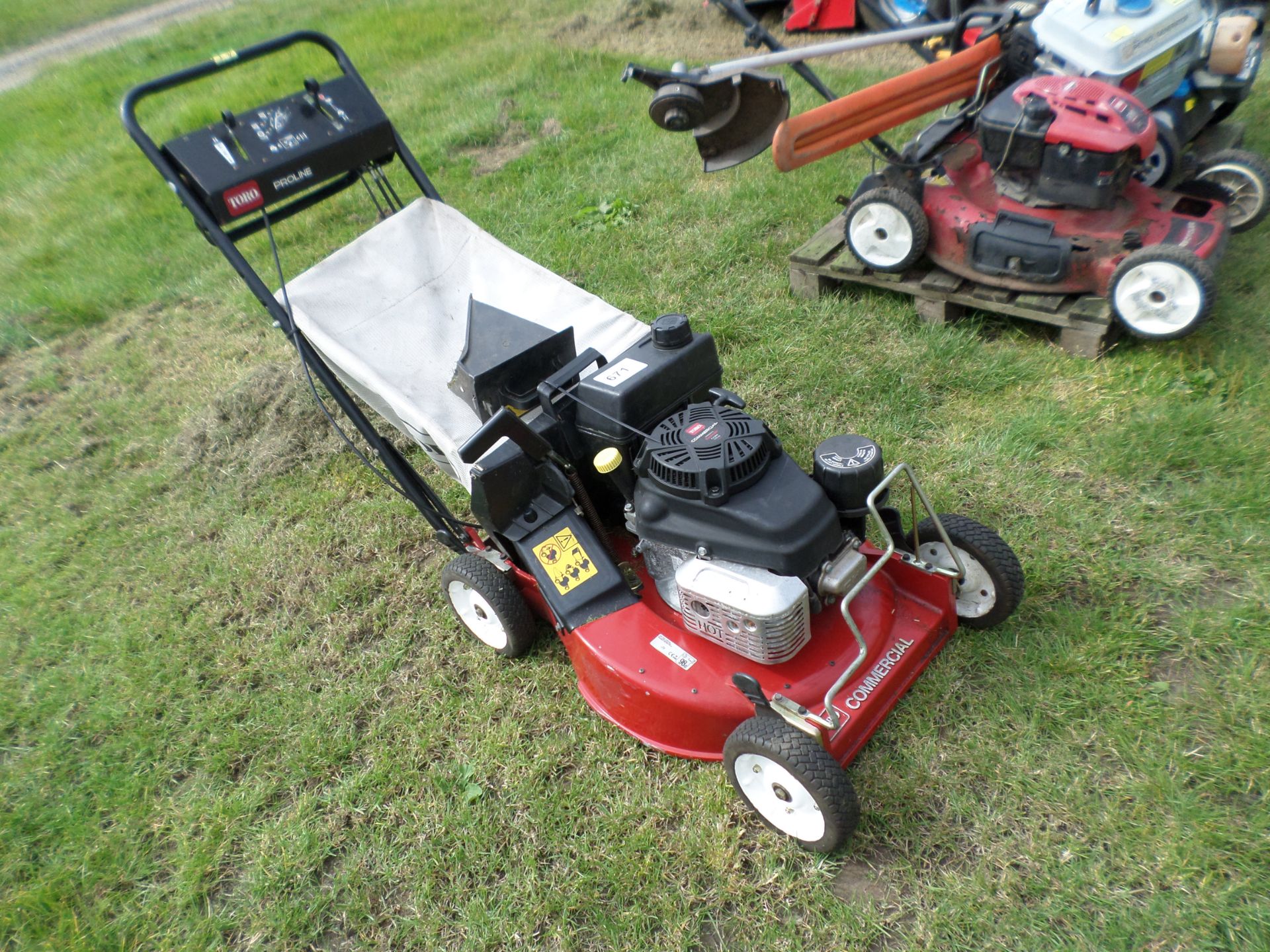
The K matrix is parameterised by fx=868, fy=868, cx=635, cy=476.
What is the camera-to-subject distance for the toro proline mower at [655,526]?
2209 millimetres

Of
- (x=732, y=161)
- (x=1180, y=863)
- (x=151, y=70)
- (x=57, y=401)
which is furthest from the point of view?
(x=151, y=70)

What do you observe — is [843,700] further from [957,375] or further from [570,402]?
[957,375]

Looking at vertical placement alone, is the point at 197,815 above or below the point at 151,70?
below

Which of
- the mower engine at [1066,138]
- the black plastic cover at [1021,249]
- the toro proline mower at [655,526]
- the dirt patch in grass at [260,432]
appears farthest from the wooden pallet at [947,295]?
the dirt patch in grass at [260,432]

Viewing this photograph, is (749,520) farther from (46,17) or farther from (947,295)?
(46,17)

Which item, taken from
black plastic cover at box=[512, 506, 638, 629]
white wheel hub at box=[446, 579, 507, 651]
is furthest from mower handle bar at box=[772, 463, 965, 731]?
white wheel hub at box=[446, 579, 507, 651]

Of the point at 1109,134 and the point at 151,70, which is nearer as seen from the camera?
the point at 1109,134

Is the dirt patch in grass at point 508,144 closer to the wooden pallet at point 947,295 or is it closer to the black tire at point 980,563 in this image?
the wooden pallet at point 947,295

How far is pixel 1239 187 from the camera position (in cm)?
396

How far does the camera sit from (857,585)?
214 centimetres

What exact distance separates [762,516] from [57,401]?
4.61 meters

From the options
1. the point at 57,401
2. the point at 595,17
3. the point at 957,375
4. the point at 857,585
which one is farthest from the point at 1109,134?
the point at 595,17

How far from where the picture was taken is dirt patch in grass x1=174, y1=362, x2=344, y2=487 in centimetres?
409

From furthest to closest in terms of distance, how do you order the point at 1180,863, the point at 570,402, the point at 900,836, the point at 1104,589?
the point at 1104,589
the point at 570,402
the point at 900,836
the point at 1180,863
